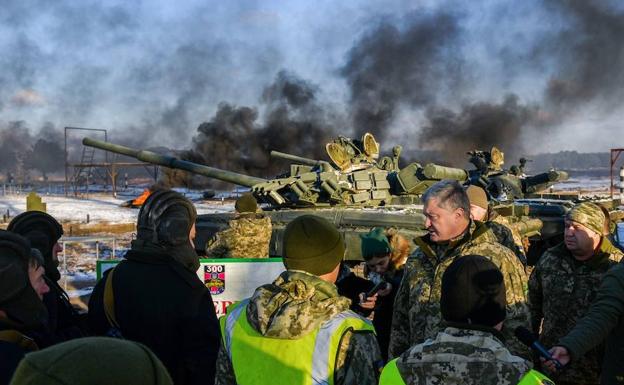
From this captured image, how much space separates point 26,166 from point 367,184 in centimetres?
11249

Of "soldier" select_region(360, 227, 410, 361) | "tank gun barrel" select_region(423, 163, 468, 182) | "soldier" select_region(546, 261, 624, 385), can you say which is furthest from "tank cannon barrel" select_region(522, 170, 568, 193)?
"soldier" select_region(546, 261, 624, 385)

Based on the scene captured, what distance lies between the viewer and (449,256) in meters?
3.30

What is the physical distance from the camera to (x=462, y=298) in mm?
2061

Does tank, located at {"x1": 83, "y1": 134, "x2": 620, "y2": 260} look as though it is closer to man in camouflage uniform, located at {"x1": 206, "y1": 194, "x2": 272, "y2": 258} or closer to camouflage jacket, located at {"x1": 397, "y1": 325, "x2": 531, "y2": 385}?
man in camouflage uniform, located at {"x1": 206, "y1": 194, "x2": 272, "y2": 258}

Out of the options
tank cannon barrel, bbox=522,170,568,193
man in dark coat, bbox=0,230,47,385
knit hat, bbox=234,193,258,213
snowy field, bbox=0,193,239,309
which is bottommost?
snowy field, bbox=0,193,239,309

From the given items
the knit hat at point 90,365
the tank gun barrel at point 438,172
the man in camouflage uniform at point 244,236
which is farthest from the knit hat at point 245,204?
the knit hat at point 90,365

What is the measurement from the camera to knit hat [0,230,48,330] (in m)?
2.34

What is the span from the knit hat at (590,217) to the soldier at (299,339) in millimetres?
2134

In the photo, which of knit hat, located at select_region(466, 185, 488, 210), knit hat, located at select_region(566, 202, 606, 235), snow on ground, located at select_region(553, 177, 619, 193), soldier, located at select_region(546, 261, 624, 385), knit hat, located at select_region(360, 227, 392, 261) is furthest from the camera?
snow on ground, located at select_region(553, 177, 619, 193)

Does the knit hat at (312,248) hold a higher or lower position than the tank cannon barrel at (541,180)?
lower

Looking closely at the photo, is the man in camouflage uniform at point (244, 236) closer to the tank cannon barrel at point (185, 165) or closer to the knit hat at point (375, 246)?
the knit hat at point (375, 246)

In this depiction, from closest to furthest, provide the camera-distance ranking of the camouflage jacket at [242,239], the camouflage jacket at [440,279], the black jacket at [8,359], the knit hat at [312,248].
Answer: the black jacket at [8,359], the knit hat at [312,248], the camouflage jacket at [440,279], the camouflage jacket at [242,239]

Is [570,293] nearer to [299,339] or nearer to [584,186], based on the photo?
[299,339]

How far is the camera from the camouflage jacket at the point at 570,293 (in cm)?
385
